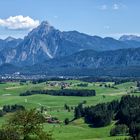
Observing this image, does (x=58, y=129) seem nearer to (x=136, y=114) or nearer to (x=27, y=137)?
(x=136, y=114)

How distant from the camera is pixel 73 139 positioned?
142250mm

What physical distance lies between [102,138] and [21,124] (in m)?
75.1

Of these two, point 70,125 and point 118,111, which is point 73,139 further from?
point 118,111

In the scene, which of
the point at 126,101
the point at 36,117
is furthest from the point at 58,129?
the point at 36,117

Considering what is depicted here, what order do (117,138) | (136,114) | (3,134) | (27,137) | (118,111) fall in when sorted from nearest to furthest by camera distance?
(27,137) → (3,134) → (117,138) → (136,114) → (118,111)

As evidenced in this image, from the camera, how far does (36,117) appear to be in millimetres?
69688

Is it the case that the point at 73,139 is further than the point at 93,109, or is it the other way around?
the point at 93,109

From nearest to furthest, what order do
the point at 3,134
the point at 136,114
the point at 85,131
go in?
the point at 3,134, the point at 85,131, the point at 136,114

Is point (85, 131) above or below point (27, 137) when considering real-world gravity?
below

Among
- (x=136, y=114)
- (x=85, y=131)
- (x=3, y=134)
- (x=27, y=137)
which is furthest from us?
(x=136, y=114)

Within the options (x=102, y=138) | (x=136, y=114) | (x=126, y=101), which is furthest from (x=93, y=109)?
(x=102, y=138)

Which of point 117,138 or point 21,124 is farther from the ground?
point 21,124

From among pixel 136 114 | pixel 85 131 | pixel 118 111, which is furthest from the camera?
pixel 118 111

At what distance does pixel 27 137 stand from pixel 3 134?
1657 centimetres
